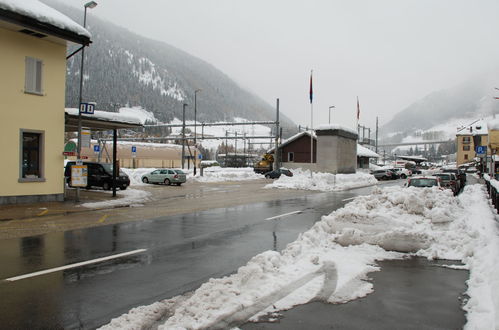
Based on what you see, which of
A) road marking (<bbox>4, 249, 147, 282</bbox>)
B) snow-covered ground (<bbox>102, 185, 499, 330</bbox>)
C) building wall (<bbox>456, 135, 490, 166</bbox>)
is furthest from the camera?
building wall (<bbox>456, 135, 490, 166</bbox>)

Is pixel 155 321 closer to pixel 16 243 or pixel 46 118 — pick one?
pixel 16 243

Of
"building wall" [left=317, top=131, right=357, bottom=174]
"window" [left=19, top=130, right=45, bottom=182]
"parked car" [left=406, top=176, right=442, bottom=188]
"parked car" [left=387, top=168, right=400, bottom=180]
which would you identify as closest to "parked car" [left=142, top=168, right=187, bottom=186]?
"building wall" [left=317, top=131, right=357, bottom=174]

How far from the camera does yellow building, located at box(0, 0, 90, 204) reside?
17.2 metres

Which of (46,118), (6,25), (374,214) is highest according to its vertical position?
(6,25)

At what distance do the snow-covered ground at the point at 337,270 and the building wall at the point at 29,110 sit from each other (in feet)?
43.9

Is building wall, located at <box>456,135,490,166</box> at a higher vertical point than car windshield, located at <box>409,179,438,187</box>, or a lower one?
higher

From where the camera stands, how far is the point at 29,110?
59.4 feet

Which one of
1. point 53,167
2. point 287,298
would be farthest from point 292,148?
point 287,298

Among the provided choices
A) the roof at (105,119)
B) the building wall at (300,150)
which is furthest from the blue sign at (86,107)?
the building wall at (300,150)

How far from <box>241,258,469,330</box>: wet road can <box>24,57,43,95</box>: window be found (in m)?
16.5

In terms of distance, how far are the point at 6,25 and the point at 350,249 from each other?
15709 mm

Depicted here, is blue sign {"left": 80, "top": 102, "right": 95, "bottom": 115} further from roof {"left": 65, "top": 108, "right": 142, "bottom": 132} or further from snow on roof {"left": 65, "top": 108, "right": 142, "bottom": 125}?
snow on roof {"left": 65, "top": 108, "right": 142, "bottom": 125}

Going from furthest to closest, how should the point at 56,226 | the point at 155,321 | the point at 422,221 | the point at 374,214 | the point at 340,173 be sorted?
the point at 340,173 → the point at 56,226 → the point at 422,221 → the point at 374,214 → the point at 155,321

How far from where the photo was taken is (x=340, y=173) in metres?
48.1
